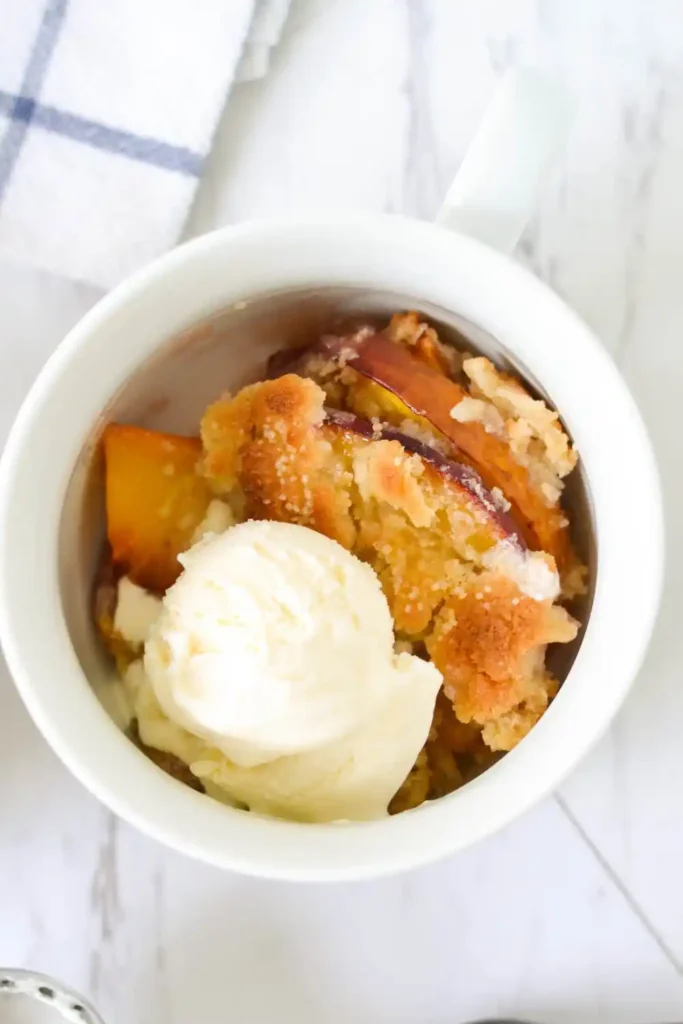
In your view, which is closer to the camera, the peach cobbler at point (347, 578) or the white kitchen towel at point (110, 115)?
the peach cobbler at point (347, 578)

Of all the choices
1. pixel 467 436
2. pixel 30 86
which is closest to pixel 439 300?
pixel 467 436

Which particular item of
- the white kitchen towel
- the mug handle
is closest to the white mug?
the mug handle

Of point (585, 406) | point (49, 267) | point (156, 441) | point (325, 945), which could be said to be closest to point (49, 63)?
point (49, 267)

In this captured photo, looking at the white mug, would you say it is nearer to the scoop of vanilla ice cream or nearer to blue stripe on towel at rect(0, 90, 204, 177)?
the scoop of vanilla ice cream

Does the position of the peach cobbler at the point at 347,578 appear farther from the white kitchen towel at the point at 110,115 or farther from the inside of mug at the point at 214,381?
the white kitchen towel at the point at 110,115

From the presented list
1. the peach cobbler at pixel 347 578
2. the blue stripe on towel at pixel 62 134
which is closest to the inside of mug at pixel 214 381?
the peach cobbler at pixel 347 578

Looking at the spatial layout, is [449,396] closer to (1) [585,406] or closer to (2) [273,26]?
(1) [585,406]

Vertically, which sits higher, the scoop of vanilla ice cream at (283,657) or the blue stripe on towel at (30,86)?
the blue stripe on towel at (30,86)
